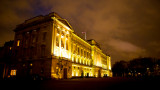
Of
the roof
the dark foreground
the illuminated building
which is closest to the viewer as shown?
the dark foreground

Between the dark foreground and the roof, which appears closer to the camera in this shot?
the dark foreground

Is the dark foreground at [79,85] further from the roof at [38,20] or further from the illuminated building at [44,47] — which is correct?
the roof at [38,20]

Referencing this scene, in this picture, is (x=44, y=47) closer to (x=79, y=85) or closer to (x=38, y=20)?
(x=38, y=20)

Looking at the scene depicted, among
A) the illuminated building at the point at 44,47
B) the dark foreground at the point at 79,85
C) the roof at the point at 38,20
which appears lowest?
the dark foreground at the point at 79,85

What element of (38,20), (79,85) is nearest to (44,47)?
(38,20)

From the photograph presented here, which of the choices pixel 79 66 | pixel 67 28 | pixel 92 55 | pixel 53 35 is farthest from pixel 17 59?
pixel 92 55

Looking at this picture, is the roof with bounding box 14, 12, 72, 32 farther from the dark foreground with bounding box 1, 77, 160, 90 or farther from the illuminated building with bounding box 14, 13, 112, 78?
the dark foreground with bounding box 1, 77, 160, 90

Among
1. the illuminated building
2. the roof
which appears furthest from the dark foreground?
the roof

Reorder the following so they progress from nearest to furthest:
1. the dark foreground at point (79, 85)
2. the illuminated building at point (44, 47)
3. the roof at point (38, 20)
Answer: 1. the dark foreground at point (79, 85)
2. the illuminated building at point (44, 47)
3. the roof at point (38, 20)

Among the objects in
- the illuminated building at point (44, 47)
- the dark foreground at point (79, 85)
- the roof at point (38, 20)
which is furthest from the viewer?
the roof at point (38, 20)

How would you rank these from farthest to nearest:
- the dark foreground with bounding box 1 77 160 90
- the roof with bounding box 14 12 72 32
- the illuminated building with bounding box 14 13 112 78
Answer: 1. the roof with bounding box 14 12 72 32
2. the illuminated building with bounding box 14 13 112 78
3. the dark foreground with bounding box 1 77 160 90

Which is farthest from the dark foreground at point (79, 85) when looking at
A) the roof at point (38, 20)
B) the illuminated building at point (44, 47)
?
the roof at point (38, 20)

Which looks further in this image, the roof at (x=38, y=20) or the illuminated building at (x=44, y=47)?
the roof at (x=38, y=20)

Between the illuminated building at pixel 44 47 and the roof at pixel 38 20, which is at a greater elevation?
the roof at pixel 38 20
